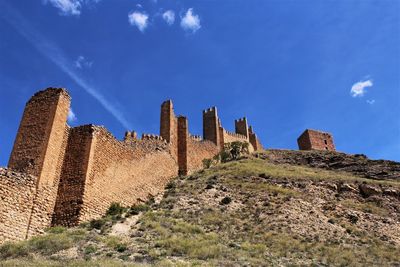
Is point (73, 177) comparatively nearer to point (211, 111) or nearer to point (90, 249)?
point (90, 249)

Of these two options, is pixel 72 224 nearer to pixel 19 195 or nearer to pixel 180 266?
pixel 19 195

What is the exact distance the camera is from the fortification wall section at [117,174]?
18297mm

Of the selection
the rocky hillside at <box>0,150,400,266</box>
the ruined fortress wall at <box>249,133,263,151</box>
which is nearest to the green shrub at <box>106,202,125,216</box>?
the rocky hillside at <box>0,150,400,266</box>

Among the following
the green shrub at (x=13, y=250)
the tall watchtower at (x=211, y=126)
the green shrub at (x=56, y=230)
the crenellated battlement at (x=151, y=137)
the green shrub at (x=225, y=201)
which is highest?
the tall watchtower at (x=211, y=126)

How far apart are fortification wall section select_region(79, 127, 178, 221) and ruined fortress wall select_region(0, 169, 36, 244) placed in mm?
2426

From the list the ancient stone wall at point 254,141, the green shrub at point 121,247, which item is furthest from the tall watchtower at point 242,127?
the green shrub at point 121,247

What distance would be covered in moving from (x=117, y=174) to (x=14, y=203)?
20.2 feet

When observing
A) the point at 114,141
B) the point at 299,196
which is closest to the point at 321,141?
the point at 299,196

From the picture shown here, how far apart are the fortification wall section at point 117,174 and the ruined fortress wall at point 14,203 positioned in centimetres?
243

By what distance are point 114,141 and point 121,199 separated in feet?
10.6

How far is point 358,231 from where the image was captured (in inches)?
774

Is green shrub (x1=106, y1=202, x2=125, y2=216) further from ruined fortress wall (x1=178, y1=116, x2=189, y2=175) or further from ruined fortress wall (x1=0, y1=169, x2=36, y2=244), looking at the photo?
ruined fortress wall (x1=178, y1=116, x2=189, y2=175)

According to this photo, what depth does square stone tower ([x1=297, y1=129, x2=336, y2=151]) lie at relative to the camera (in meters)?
52.7

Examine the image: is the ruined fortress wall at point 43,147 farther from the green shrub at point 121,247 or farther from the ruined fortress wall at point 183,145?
the ruined fortress wall at point 183,145
